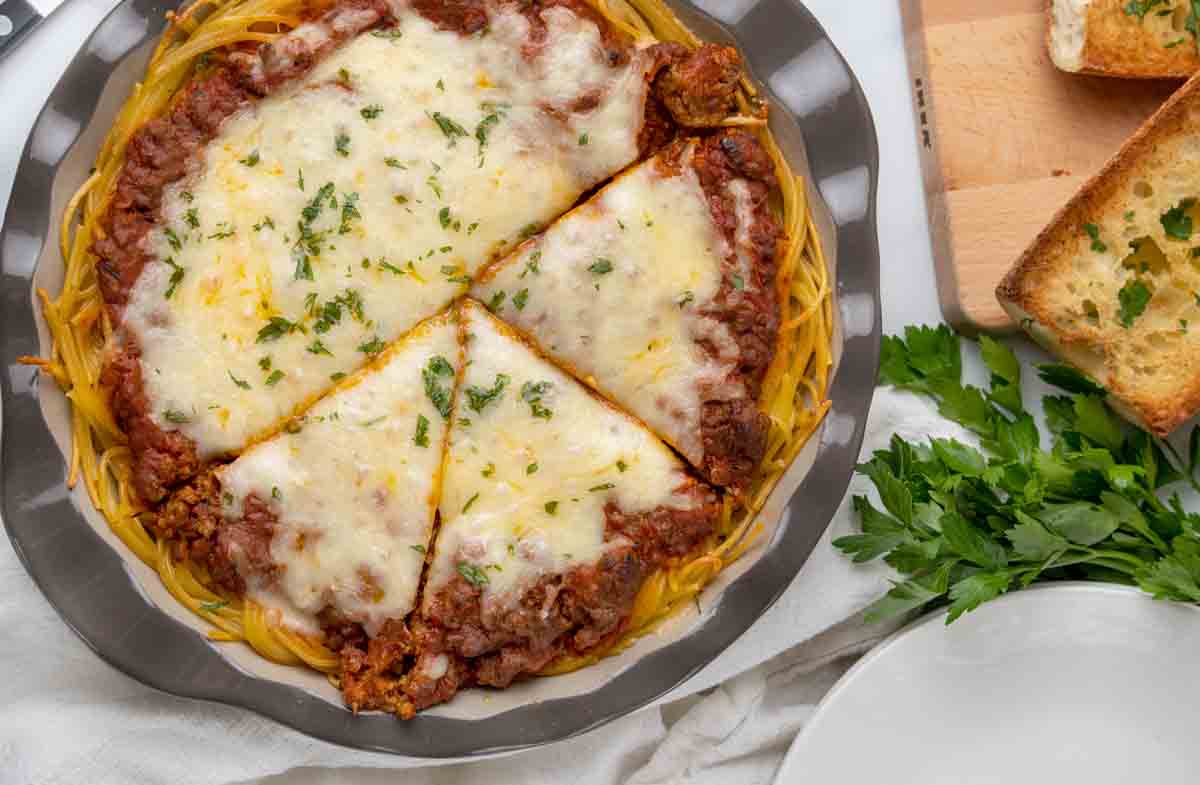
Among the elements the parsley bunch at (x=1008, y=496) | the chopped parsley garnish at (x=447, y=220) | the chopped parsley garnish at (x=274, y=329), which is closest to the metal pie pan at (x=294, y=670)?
the parsley bunch at (x=1008, y=496)

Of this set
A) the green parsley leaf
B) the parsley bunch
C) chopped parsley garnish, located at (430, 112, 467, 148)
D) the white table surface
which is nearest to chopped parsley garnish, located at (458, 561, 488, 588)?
the green parsley leaf

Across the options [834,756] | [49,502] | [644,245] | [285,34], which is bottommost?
[834,756]

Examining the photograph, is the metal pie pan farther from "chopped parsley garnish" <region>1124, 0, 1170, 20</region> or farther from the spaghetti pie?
"chopped parsley garnish" <region>1124, 0, 1170, 20</region>

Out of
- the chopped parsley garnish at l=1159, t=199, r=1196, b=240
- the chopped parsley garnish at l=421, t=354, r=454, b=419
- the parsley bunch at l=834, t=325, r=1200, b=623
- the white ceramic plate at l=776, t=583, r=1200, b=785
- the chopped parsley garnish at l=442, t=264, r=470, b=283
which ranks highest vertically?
the chopped parsley garnish at l=442, t=264, r=470, b=283

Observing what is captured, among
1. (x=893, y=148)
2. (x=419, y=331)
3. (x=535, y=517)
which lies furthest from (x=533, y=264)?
(x=893, y=148)

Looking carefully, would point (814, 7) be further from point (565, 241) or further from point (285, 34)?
point (285, 34)

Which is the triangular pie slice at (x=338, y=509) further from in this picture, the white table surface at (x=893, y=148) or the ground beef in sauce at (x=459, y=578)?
the white table surface at (x=893, y=148)

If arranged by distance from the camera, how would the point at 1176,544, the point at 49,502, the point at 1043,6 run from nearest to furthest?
the point at 49,502, the point at 1176,544, the point at 1043,6

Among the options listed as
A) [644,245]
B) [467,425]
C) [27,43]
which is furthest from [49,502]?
[644,245]
